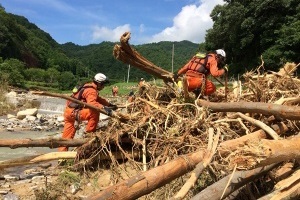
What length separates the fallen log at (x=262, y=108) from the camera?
382cm

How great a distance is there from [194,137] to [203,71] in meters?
2.12

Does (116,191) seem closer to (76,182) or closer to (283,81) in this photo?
(76,182)

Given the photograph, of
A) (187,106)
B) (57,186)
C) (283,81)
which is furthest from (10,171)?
(283,81)

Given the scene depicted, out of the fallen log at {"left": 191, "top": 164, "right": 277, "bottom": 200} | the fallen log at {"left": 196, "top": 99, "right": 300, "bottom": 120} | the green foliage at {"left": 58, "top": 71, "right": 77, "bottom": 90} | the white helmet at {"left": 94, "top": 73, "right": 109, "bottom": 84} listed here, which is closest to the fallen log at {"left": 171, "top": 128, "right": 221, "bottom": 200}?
the fallen log at {"left": 191, "top": 164, "right": 277, "bottom": 200}

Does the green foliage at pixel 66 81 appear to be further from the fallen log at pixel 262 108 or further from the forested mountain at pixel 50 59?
the fallen log at pixel 262 108

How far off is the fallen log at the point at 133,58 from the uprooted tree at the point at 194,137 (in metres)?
0.01

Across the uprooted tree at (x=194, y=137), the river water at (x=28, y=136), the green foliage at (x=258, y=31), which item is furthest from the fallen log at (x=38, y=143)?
the green foliage at (x=258, y=31)

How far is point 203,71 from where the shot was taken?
6707mm

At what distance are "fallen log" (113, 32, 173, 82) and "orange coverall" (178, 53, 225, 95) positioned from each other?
50cm

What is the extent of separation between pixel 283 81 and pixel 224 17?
29925 mm

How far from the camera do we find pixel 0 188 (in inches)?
222

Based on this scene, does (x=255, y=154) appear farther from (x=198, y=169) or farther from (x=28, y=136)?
(x=28, y=136)

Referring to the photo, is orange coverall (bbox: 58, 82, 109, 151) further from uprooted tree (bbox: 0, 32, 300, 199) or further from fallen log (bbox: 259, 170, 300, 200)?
fallen log (bbox: 259, 170, 300, 200)

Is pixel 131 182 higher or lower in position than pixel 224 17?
lower
